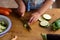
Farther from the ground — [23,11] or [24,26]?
[23,11]

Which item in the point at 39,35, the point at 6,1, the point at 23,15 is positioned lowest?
the point at 39,35

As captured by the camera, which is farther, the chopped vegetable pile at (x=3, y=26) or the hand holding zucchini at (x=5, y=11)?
the hand holding zucchini at (x=5, y=11)

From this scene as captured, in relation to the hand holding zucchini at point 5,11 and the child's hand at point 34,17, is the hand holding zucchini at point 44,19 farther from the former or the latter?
the hand holding zucchini at point 5,11

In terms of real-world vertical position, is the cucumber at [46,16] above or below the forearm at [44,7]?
below

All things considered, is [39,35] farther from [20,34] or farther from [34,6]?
[34,6]

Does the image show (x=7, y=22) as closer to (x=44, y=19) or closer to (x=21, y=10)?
(x=21, y=10)

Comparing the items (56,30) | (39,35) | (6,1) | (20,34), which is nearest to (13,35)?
(20,34)

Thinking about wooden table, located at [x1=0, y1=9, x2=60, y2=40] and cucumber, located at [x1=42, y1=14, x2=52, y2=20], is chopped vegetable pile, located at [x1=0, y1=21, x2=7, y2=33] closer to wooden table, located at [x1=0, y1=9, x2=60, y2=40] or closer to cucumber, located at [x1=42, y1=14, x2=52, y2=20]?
wooden table, located at [x1=0, y1=9, x2=60, y2=40]

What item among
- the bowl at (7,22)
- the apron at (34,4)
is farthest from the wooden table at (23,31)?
the apron at (34,4)

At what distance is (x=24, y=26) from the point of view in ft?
3.84

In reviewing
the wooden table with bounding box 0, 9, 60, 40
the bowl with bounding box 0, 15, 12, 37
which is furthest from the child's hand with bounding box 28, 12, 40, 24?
the bowl with bounding box 0, 15, 12, 37

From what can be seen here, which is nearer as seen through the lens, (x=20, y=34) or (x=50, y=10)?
(x=20, y=34)

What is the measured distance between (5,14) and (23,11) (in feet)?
0.42

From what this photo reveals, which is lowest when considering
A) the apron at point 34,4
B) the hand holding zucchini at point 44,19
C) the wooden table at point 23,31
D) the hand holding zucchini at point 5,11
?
the wooden table at point 23,31
